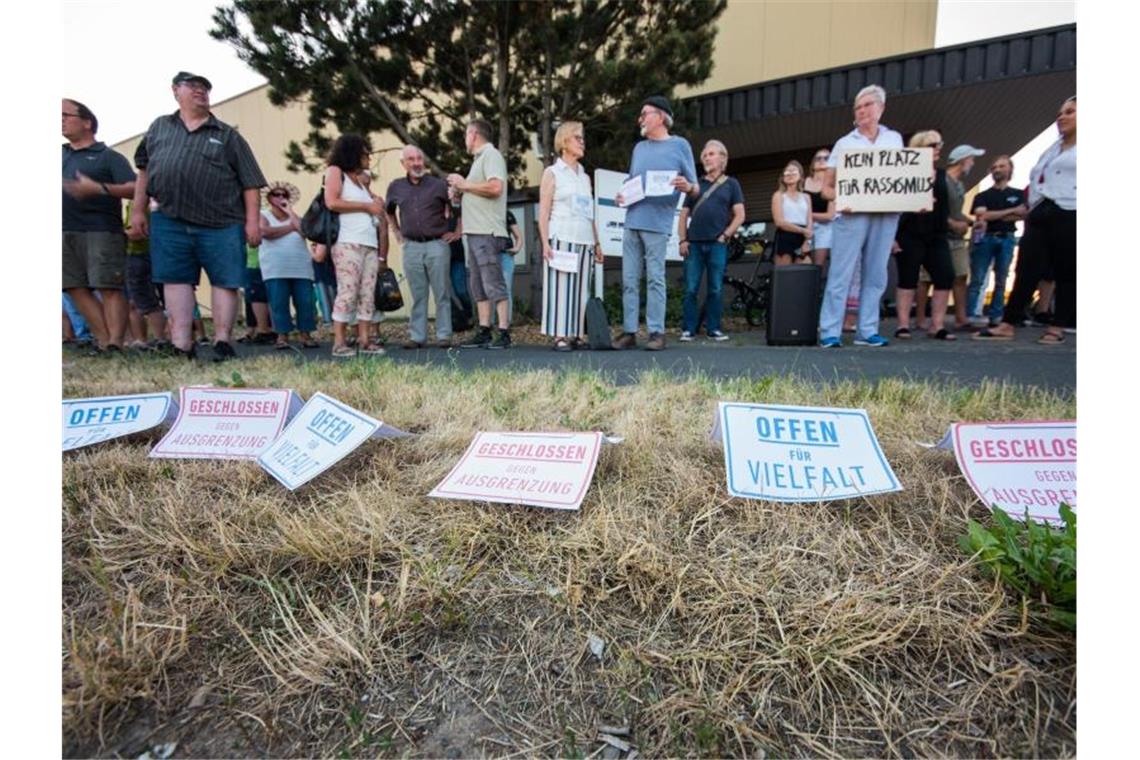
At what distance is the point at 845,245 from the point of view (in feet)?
11.2

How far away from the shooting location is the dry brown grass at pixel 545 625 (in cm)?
62

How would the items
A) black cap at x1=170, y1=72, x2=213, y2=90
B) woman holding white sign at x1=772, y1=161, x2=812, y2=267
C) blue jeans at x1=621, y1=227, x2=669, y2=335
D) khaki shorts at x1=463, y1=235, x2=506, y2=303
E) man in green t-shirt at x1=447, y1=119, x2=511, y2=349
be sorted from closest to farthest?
1. black cap at x1=170, y1=72, x2=213, y2=90
2. blue jeans at x1=621, y1=227, x2=669, y2=335
3. man in green t-shirt at x1=447, y1=119, x2=511, y2=349
4. khaki shorts at x1=463, y1=235, x2=506, y2=303
5. woman holding white sign at x1=772, y1=161, x2=812, y2=267

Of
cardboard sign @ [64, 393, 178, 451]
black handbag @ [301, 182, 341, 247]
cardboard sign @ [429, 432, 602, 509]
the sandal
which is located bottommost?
cardboard sign @ [429, 432, 602, 509]

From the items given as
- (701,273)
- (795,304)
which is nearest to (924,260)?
(795,304)

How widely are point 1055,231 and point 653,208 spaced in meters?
2.75

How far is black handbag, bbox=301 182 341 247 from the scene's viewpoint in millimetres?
3709

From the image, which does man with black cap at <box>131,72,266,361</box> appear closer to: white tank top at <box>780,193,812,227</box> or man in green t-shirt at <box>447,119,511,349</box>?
man in green t-shirt at <box>447,119,511,349</box>

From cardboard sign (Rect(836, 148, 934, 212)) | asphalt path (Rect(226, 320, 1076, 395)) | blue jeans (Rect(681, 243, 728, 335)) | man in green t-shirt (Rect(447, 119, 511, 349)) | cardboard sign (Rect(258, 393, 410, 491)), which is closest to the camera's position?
cardboard sign (Rect(258, 393, 410, 491))

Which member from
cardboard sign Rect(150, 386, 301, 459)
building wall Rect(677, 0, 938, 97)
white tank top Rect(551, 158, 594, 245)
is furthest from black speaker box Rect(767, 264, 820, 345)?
building wall Rect(677, 0, 938, 97)

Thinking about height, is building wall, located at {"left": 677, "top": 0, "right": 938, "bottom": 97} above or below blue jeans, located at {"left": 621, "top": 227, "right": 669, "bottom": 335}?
above

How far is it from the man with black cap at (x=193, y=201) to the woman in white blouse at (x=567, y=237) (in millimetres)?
1906

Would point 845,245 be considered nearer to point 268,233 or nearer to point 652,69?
point 652,69

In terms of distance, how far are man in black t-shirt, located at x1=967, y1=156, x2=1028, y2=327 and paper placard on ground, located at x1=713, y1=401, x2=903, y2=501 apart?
493 cm

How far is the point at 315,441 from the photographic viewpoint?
1.28m
